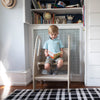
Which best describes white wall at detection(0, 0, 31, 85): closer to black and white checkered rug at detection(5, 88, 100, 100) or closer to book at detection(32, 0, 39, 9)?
book at detection(32, 0, 39, 9)

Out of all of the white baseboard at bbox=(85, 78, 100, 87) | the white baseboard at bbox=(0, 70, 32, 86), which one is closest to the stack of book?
the white baseboard at bbox=(0, 70, 32, 86)

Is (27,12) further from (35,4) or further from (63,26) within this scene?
(63,26)

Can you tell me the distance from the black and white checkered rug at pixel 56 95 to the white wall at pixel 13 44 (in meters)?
0.50

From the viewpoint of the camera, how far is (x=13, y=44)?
251 centimetres

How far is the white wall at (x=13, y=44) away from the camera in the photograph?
8.12 feet

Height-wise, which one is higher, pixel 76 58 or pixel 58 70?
pixel 76 58

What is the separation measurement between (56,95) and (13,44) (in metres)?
1.20

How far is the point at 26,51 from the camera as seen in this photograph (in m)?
2.61

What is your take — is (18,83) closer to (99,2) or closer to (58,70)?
(58,70)

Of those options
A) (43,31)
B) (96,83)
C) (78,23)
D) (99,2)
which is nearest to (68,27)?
(78,23)

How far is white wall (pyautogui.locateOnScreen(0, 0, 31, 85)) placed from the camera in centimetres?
247

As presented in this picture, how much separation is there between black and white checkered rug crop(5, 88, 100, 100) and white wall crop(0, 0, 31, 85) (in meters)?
0.50

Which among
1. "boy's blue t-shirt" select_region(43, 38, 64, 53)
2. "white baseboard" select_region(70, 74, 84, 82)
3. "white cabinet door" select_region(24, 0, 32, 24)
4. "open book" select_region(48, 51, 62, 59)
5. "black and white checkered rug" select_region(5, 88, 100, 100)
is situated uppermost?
"white cabinet door" select_region(24, 0, 32, 24)

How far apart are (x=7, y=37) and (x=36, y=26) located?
0.58 meters
